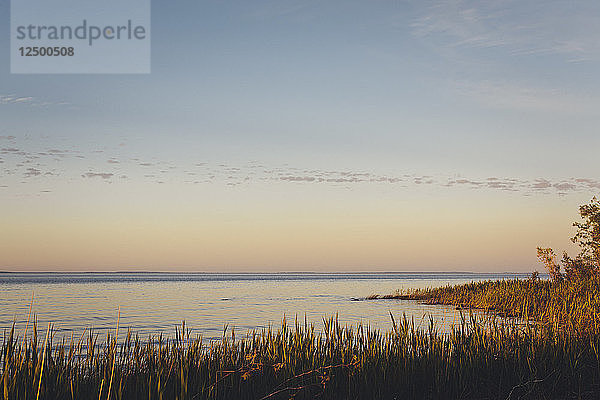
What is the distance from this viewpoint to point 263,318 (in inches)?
958

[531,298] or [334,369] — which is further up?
[334,369]

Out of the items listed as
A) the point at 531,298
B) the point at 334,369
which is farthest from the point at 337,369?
the point at 531,298

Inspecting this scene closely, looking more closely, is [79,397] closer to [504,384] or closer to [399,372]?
[399,372]

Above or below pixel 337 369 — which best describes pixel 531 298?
below

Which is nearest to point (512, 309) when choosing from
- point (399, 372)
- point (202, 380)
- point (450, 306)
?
point (450, 306)

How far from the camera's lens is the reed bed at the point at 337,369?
7582 millimetres

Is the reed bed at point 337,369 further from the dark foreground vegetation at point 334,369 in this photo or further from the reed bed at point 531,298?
the reed bed at point 531,298

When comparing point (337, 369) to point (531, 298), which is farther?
point (531, 298)

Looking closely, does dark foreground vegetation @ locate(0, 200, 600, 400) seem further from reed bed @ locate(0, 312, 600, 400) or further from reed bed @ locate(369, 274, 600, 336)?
reed bed @ locate(369, 274, 600, 336)

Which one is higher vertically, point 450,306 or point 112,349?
point 112,349

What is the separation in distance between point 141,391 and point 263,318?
17.2 m

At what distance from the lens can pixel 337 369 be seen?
8594 millimetres

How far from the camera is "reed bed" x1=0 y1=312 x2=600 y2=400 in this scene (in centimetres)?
758

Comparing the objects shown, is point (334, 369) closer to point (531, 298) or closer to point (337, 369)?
point (337, 369)
